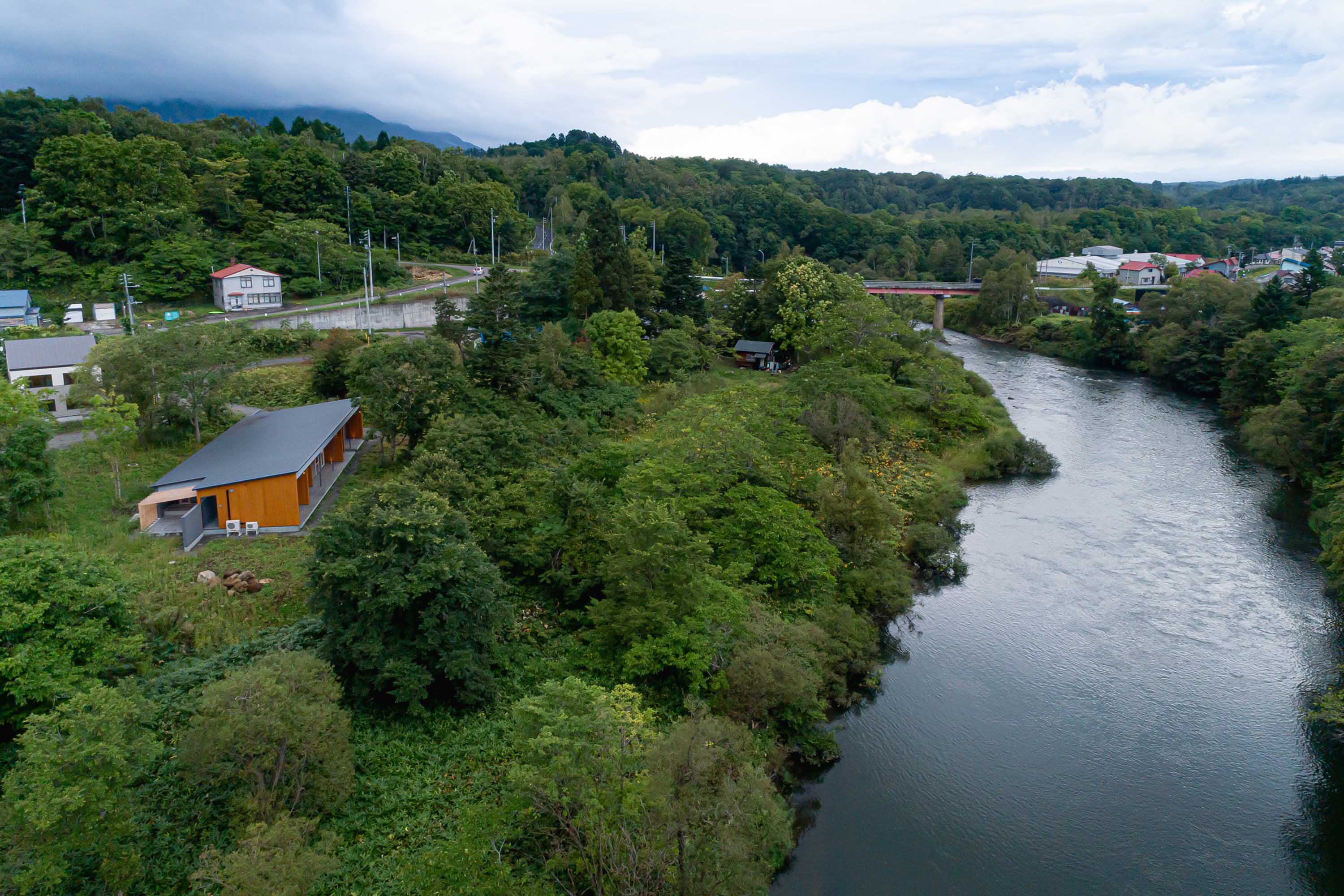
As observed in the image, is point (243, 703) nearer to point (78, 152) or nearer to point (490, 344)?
point (490, 344)

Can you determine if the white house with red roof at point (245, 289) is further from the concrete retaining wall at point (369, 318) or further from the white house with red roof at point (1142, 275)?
the white house with red roof at point (1142, 275)

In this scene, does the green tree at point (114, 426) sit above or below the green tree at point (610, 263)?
below

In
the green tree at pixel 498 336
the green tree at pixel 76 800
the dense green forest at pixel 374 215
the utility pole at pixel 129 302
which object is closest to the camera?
the green tree at pixel 76 800

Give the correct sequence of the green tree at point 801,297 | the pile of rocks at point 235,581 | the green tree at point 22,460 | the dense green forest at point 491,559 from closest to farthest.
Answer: the dense green forest at point 491,559
the pile of rocks at point 235,581
the green tree at point 22,460
the green tree at point 801,297

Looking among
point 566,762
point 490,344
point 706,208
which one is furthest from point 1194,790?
point 706,208

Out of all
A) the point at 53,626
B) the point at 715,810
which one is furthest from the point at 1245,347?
the point at 53,626

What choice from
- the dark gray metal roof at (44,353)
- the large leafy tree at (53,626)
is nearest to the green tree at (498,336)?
the dark gray metal roof at (44,353)

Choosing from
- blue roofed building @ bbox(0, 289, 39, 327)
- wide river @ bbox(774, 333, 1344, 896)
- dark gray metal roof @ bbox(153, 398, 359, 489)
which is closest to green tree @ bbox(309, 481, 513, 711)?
dark gray metal roof @ bbox(153, 398, 359, 489)

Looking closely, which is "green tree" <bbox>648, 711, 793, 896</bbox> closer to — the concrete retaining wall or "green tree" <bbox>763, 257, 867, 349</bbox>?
"green tree" <bbox>763, 257, 867, 349</bbox>
